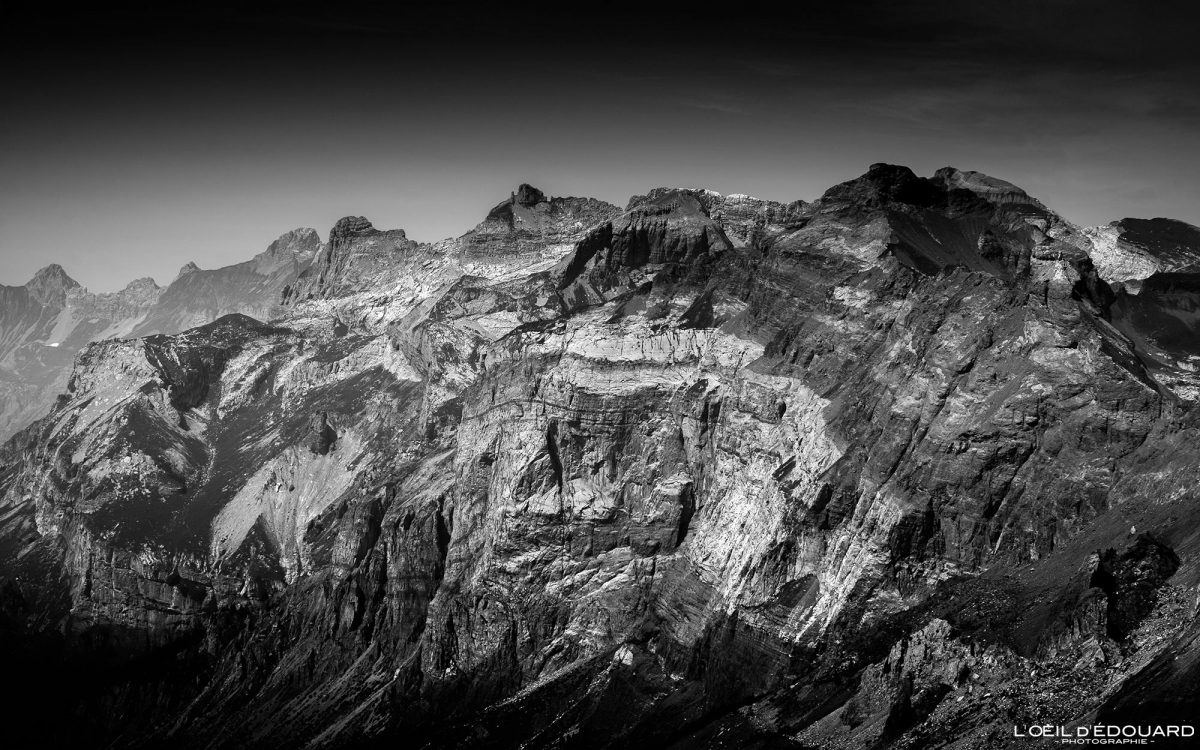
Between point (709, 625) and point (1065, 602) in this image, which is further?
point (709, 625)

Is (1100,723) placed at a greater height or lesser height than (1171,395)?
lesser

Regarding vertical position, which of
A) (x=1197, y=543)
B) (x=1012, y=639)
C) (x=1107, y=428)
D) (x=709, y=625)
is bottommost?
(x=709, y=625)

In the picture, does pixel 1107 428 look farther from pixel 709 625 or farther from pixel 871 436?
pixel 709 625

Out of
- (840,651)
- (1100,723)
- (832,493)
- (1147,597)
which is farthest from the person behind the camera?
(832,493)

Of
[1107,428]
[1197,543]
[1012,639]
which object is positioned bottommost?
[1012,639]

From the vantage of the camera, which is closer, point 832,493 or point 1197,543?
point 1197,543

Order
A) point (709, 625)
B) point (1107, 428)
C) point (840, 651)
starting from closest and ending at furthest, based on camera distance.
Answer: point (1107, 428), point (840, 651), point (709, 625)

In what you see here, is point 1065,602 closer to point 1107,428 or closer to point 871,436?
point 1107,428

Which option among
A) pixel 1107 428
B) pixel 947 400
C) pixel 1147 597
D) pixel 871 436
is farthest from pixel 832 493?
pixel 1147 597

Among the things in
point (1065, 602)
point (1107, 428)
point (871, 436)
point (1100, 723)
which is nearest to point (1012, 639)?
point (1065, 602)
